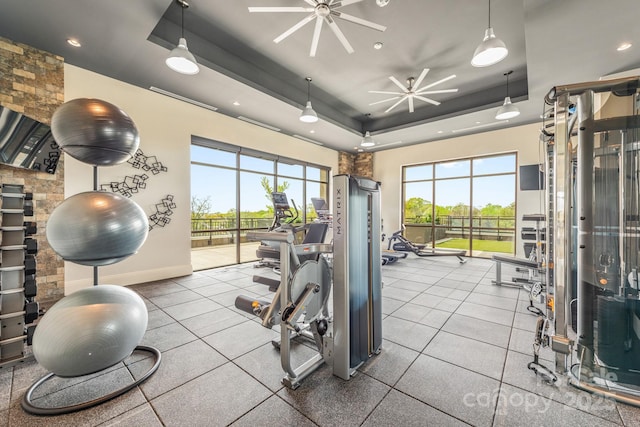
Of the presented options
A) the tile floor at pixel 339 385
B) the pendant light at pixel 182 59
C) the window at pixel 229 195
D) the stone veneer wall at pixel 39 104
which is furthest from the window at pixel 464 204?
the stone veneer wall at pixel 39 104

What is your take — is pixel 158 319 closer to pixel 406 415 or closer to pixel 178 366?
pixel 178 366

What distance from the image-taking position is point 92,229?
1.68m

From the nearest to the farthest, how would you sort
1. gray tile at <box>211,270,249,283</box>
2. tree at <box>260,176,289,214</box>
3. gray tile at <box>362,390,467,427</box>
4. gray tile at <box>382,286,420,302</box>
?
gray tile at <box>362,390,467,427</box>, gray tile at <box>382,286,420,302</box>, gray tile at <box>211,270,249,283</box>, tree at <box>260,176,289,214</box>

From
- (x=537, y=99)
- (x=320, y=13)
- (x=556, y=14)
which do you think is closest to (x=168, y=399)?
(x=320, y=13)

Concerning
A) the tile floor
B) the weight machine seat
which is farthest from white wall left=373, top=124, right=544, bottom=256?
the tile floor

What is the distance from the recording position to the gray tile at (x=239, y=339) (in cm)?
245

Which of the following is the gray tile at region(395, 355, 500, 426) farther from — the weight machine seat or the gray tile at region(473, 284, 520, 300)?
the weight machine seat

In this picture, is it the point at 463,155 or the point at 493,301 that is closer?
the point at 493,301

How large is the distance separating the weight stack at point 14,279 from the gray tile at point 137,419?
130 cm

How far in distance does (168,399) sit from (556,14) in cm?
531

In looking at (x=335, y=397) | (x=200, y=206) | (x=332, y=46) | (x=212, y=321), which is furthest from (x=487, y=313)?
(x=200, y=206)

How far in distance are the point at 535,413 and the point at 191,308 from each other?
3.67m

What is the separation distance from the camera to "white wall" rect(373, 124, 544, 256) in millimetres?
6707

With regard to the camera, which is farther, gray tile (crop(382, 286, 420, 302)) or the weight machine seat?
the weight machine seat
